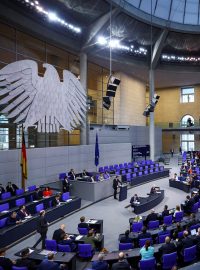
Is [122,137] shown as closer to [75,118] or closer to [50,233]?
[75,118]

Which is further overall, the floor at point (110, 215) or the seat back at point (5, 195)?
the seat back at point (5, 195)

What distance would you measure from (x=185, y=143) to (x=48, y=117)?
25.9 metres

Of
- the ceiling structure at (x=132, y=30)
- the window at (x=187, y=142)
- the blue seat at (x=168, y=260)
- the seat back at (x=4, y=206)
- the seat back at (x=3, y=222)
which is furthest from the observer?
the window at (x=187, y=142)

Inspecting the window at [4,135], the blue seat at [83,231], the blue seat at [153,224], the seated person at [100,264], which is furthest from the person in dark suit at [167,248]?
the window at [4,135]

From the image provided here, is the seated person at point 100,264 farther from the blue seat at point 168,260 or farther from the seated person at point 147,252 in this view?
the blue seat at point 168,260

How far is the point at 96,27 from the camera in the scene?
66.1 feet

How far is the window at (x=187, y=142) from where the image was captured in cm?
3769

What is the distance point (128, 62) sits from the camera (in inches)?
1014

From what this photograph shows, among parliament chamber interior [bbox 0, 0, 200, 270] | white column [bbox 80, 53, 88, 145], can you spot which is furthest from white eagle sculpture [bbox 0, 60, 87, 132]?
white column [bbox 80, 53, 88, 145]

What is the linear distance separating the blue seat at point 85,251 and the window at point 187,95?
3307cm

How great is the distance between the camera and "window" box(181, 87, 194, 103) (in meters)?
37.2

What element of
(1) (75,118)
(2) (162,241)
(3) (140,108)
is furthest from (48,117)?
(3) (140,108)

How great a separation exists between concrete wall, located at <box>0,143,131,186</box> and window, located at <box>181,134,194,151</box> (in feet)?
55.0

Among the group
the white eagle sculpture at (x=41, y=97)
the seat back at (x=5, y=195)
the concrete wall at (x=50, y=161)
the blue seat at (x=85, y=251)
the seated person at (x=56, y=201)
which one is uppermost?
the white eagle sculpture at (x=41, y=97)
